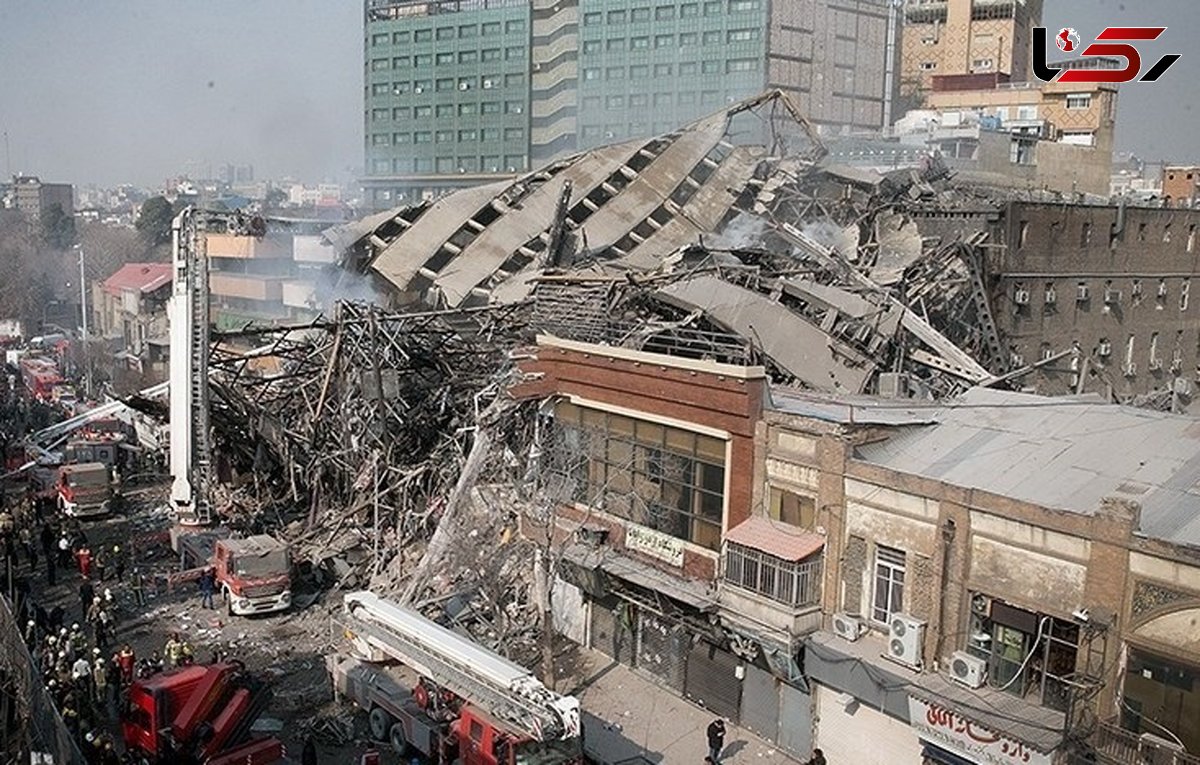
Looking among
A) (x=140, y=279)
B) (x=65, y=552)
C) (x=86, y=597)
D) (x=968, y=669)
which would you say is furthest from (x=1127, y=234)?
(x=140, y=279)

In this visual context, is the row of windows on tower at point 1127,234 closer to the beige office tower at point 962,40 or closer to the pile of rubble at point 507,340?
the pile of rubble at point 507,340

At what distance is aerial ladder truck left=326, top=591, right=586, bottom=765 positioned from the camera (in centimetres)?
1677

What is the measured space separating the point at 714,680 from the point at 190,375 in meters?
16.1

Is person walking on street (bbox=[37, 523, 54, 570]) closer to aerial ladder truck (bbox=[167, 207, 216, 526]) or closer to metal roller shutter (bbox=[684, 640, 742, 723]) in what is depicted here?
aerial ladder truck (bbox=[167, 207, 216, 526])

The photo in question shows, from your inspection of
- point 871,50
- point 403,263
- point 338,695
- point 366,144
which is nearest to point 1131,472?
point 338,695

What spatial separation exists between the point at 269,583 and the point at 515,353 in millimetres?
8117

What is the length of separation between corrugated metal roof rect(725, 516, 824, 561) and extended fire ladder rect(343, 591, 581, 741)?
4083mm

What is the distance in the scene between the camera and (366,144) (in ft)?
390

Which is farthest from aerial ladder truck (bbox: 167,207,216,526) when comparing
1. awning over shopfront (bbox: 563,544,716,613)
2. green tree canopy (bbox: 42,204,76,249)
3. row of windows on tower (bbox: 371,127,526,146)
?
green tree canopy (bbox: 42,204,76,249)

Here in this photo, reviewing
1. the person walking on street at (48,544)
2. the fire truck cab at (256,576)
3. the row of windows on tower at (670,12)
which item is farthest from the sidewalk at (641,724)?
the row of windows on tower at (670,12)

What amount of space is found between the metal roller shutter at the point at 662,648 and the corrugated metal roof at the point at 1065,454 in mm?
6094

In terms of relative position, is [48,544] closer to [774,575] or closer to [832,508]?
[774,575]

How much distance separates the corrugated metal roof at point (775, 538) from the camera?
1862cm

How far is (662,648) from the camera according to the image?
22734 millimetres
